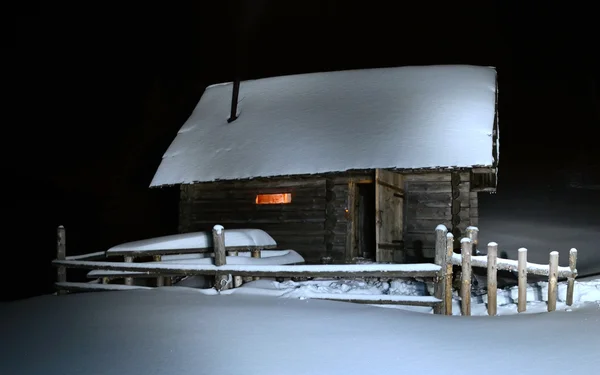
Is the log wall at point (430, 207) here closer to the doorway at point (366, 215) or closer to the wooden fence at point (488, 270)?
the doorway at point (366, 215)

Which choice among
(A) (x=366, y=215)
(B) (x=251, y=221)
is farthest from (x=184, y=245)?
(A) (x=366, y=215)

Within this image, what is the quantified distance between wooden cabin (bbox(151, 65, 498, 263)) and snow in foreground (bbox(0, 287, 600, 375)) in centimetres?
530

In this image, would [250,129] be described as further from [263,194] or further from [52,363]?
[52,363]

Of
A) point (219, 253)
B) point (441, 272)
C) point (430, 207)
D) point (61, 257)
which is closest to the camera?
point (441, 272)

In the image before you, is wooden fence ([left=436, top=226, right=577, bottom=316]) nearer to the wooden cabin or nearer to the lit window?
the wooden cabin

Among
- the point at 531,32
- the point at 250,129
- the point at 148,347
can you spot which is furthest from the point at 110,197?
the point at 531,32

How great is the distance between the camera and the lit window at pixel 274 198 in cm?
1437

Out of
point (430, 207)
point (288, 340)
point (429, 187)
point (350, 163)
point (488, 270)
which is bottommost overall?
point (288, 340)

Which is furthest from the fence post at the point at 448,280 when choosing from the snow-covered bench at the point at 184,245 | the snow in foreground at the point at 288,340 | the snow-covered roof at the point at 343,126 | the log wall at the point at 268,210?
the log wall at the point at 268,210

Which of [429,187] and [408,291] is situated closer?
[408,291]

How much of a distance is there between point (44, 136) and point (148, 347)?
41611 millimetres

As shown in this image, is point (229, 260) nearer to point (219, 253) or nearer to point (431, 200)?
point (219, 253)

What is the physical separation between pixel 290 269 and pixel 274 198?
6.03 metres

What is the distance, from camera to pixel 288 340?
5883 mm
